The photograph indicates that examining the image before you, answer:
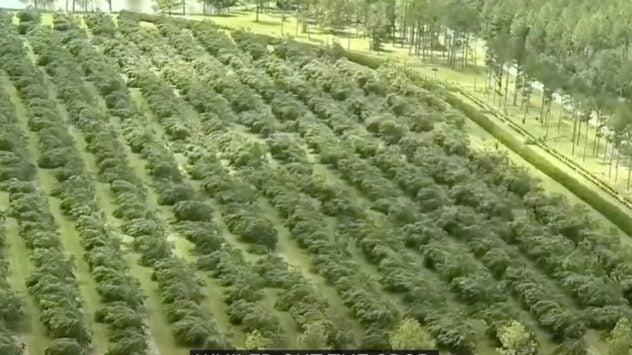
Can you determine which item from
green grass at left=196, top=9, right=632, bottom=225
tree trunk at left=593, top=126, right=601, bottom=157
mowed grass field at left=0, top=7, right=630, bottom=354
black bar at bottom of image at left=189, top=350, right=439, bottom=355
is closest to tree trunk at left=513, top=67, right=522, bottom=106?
green grass at left=196, top=9, right=632, bottom=225

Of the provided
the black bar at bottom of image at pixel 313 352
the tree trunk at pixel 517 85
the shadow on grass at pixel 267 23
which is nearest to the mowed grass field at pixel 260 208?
the black bar at bottom of image at pixel 313 352

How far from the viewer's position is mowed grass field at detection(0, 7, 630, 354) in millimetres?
25562

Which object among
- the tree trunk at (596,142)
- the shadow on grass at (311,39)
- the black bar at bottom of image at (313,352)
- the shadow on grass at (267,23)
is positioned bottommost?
the black bar at bottom of image at (313,352)

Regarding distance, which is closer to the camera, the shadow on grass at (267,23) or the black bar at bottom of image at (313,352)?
A: the black bar at bottom of image at (313,352)

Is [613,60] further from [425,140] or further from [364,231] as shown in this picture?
[364,231]

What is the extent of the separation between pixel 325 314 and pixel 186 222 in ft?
21.1

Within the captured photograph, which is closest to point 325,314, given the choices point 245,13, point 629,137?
point 629,137

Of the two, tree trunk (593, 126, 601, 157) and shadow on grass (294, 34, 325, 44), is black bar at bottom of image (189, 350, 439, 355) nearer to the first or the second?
tree trunk (593, 126, 601, 157)

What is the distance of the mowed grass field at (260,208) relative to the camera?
83.9ft

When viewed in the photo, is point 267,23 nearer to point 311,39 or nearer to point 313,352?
point 311,39

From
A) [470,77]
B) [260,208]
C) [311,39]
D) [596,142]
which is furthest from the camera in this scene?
[311,39]

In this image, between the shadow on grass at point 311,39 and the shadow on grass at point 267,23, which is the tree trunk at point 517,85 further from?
the shadow on grass at point 267,23

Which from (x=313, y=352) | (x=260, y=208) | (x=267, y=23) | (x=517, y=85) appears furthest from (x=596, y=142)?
(x=267, y=23)

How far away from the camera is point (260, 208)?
31547 millimetres
